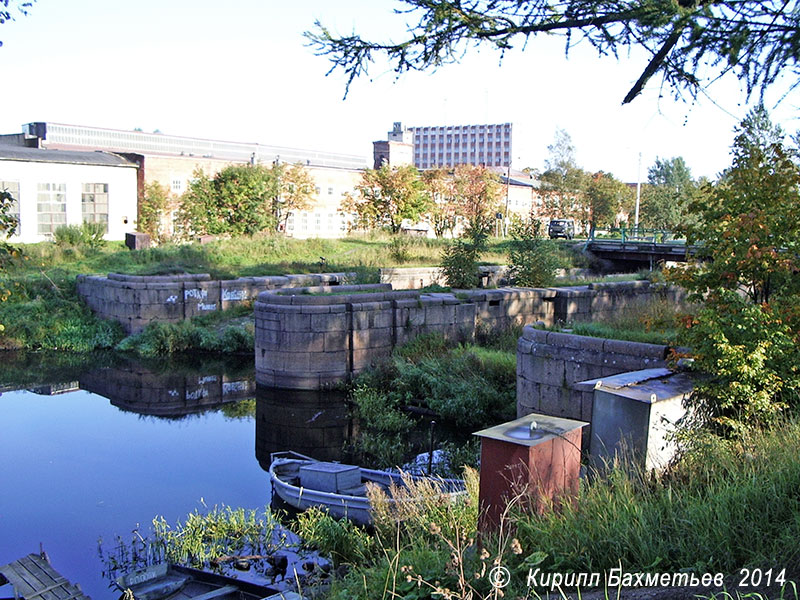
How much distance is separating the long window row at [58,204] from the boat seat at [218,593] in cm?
2875

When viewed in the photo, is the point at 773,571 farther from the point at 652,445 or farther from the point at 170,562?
the point at 170,562

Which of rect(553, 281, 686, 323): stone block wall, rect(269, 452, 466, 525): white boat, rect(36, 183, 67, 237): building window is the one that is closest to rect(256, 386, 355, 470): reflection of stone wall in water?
rect(269, 452, 466, 525): white boat

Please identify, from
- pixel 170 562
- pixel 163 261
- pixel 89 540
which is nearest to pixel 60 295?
pixel 163 261

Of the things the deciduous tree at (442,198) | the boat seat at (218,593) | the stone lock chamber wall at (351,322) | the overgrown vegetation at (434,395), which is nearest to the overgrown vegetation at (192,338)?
the stone lock chamber wall at (351,322)

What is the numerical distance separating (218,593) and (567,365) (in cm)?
622

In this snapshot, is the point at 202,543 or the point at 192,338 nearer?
the point at 202,543

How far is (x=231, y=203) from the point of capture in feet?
109

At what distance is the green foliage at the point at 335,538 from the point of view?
7.95 metres

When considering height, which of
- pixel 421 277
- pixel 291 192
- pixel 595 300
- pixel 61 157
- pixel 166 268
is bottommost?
pixel 595 300

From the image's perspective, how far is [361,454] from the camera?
13.2 m

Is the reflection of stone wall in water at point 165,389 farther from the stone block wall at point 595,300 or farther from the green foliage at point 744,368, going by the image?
the green foliage at point 744,368

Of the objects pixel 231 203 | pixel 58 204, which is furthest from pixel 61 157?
pixel 231 203

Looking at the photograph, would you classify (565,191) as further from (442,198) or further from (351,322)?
(351,322)

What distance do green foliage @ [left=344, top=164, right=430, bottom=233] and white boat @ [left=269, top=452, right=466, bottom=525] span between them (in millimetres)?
26375
